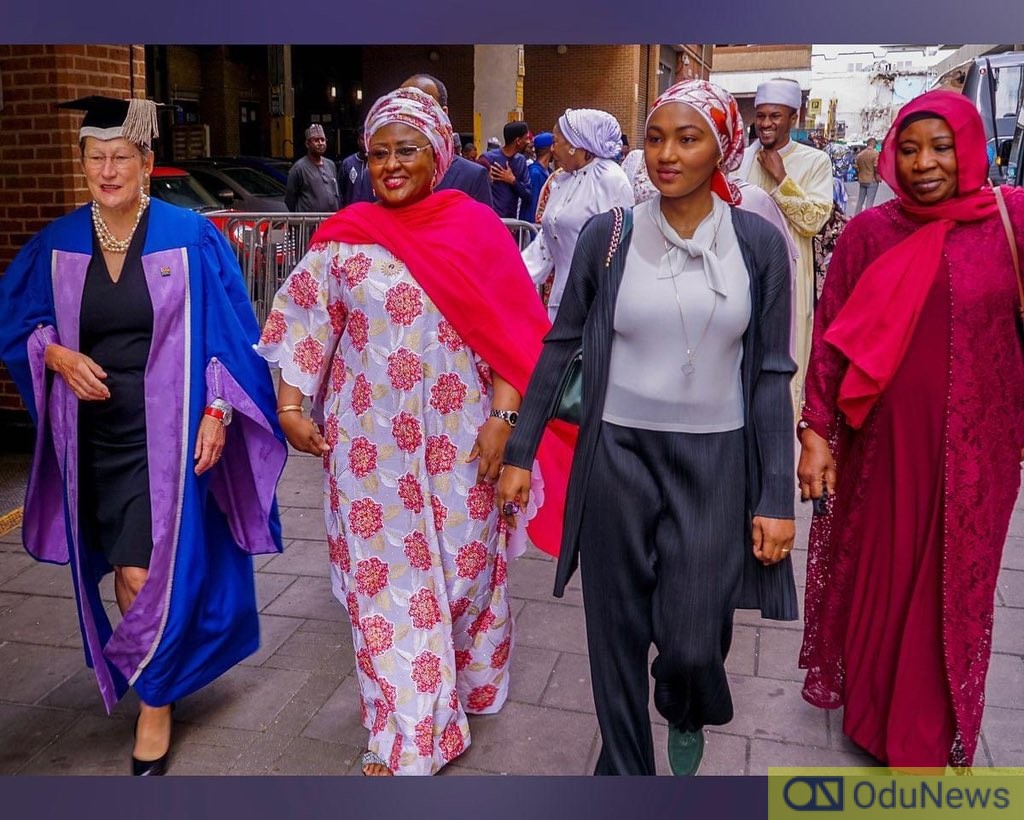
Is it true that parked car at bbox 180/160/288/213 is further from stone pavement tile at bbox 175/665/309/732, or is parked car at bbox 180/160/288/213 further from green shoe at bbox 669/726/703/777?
green shoe at bbox 669/726/703/777

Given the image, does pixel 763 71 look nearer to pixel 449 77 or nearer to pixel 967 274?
pixel 449 77

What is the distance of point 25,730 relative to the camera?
12.0ft

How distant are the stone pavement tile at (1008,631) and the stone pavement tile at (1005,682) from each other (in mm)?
77

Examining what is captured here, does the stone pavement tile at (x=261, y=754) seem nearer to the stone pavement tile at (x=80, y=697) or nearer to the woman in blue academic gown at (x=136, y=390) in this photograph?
the woman in blue academic gown at (x=136, y=390)

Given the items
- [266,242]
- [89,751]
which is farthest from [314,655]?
[266,242]

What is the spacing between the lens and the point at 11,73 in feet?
20.1

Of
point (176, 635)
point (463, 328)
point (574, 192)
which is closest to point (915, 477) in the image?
point (463, 328)

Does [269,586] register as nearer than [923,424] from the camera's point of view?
No

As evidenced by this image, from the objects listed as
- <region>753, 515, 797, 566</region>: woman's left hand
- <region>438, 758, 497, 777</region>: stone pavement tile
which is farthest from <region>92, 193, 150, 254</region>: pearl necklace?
<region>753, 515, 797, 566</region>: woman's left hand

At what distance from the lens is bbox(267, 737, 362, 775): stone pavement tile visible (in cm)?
341

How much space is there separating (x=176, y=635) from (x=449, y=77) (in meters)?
24.9

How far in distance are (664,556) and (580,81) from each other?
→ 92.4 ft

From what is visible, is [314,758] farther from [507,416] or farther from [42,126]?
[42,126]

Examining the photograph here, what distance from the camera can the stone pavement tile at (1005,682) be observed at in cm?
386
